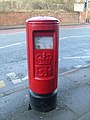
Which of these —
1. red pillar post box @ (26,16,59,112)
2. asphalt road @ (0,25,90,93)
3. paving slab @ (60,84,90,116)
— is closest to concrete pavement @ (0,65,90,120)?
paving slab @ (60,84,90,116)

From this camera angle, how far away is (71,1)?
31547 mm

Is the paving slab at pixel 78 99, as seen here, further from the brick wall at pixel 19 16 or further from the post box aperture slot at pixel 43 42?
the brick wall at pixel 19 16

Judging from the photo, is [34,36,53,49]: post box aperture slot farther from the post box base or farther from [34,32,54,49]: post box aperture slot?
the post box base

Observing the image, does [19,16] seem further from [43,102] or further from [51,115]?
[51,115]

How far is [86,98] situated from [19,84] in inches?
65.1

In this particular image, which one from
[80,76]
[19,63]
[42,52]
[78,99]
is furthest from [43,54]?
[19,63]

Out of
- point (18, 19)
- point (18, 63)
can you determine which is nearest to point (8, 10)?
point (18, 19)

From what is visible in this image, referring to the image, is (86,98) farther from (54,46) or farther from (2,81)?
(2,81)

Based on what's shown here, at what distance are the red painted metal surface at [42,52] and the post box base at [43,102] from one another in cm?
8

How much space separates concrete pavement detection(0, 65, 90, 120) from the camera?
129 inches

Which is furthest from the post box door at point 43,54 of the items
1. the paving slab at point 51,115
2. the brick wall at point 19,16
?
the brick wall at point 19,16

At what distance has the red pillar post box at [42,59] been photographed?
302 cm

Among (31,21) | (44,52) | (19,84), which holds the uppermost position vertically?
(31,21)

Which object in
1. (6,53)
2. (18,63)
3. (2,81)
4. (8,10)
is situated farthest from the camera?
(8,10)
